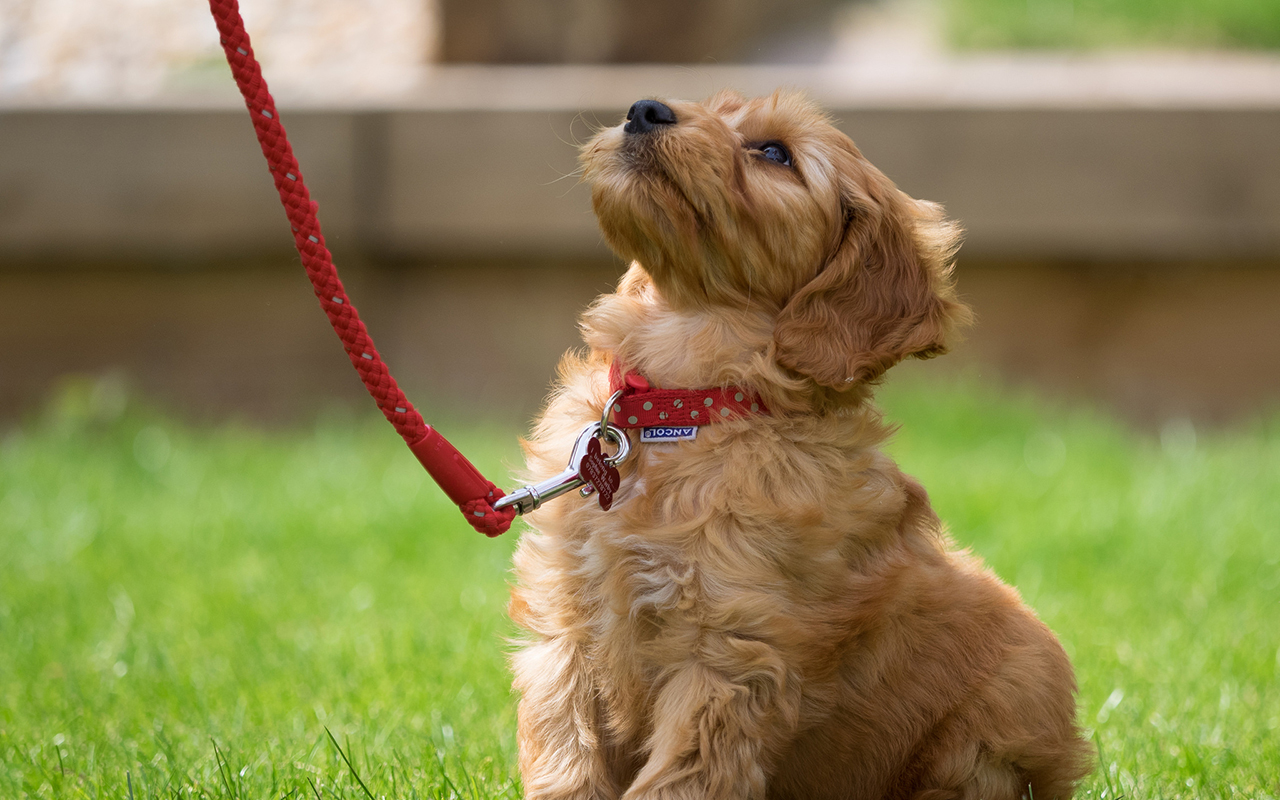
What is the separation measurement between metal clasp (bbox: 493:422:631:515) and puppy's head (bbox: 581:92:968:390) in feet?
1.38

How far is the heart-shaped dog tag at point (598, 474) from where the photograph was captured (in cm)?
277

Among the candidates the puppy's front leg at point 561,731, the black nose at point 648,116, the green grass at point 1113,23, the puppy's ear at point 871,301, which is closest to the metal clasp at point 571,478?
the puppy's front leg at point 561,731

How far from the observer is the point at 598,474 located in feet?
9.09

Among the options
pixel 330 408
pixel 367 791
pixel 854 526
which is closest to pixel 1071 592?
pixel 854 526

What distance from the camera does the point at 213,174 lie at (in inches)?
316

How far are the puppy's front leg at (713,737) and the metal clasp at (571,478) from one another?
50 centimetres

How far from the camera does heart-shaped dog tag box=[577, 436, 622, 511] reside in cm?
277

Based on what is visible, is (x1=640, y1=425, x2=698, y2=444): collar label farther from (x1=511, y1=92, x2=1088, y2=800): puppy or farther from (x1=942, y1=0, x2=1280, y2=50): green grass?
(x1=942, y1=0, x2=1280, y2=50): green grass

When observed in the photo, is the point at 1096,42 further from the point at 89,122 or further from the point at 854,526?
the point at 854,526

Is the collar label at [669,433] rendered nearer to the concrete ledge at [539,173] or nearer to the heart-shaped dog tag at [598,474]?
the heart-shaped dog tag at [598,474]

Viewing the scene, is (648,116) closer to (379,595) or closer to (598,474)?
(598,474)

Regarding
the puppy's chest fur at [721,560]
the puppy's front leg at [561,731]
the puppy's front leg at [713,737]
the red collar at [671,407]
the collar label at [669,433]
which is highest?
the red collar at [671,407]

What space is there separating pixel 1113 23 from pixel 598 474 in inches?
435

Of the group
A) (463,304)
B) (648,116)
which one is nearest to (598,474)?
(648,116)
